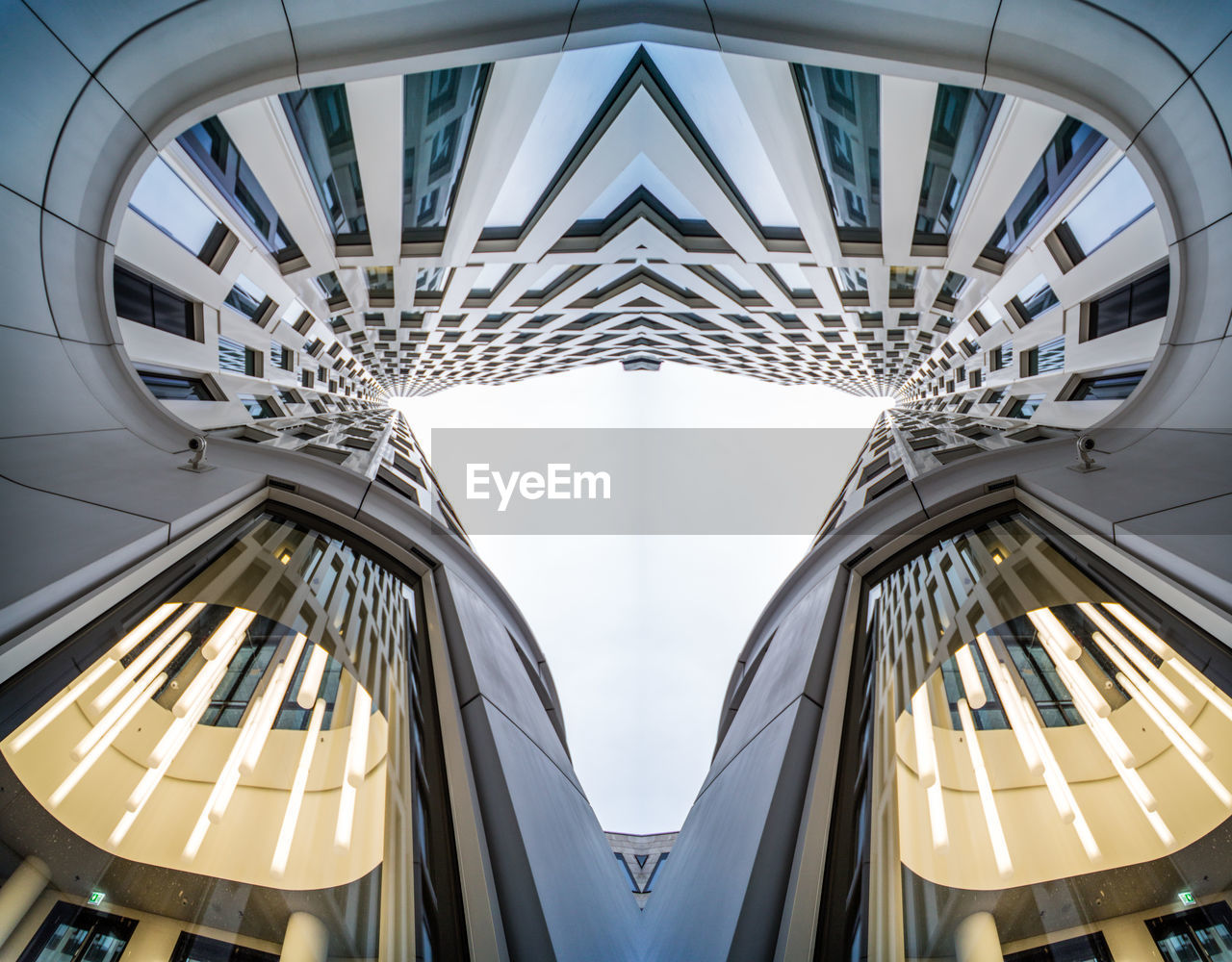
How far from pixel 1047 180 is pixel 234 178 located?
1460 centimetres

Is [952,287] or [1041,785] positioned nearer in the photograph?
[1041,785]

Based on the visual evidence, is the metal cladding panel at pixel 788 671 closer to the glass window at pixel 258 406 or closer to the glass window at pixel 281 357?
the glass window at pixel 258 406

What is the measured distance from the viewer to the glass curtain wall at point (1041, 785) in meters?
2.61

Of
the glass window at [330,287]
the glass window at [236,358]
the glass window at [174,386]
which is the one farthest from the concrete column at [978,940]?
the glass window at [330,287]

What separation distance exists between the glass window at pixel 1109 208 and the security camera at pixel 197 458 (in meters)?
12.2

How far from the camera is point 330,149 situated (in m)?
10.6

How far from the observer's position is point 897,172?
36.0ft

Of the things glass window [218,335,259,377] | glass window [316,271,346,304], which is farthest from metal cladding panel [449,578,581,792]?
glass window [316,271,346,304]

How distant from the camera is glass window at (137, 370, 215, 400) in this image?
10.6 metres

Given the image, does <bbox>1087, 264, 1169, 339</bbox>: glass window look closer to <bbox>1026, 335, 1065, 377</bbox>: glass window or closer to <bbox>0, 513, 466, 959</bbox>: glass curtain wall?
<bbox>1026, 335, 1065, 377</bbox>: glass window

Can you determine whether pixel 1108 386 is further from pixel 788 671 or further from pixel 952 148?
pixel 788 671

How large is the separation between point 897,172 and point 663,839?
2704 centimetres

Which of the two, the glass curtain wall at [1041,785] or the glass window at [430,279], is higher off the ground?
the glass window at [430,279]

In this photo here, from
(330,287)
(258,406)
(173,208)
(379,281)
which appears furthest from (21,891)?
(330,287)
